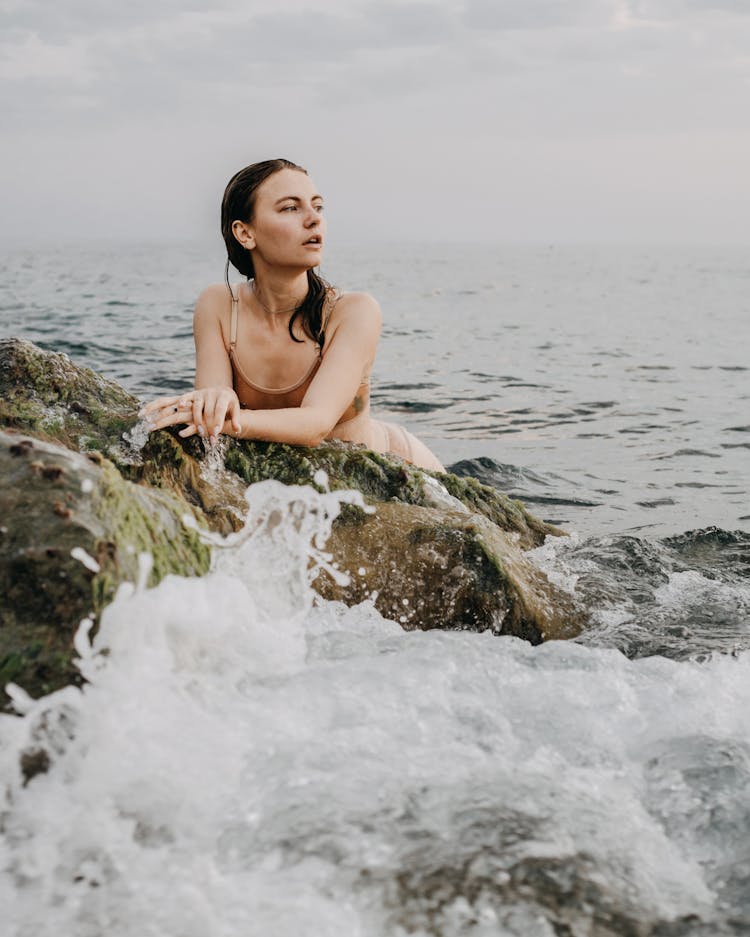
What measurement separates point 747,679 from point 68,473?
2670 millimetres

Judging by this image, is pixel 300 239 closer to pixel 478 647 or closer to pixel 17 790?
pixel 478 647

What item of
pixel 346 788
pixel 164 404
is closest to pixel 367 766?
pixel 346 788

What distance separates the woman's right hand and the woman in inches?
27.8

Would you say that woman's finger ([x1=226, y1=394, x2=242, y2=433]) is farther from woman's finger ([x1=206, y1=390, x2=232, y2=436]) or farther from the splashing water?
the splashing water

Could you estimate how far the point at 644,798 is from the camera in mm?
3031

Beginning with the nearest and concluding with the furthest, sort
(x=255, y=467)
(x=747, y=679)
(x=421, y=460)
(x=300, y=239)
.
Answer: (x=747, y=679), (x=255, y=467), (x=300, y=239), (x=421, y=460)

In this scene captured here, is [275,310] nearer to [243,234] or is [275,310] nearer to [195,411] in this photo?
[243,234]

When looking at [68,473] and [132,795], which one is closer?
[132,795]

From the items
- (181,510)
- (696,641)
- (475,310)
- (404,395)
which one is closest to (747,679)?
(696,641)

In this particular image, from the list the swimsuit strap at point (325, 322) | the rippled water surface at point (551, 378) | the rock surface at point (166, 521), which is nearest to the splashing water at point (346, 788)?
the rock surface at point (166, 521)

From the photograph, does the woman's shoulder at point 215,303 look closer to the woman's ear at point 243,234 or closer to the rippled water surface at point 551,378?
the woman's ear at point 243,234

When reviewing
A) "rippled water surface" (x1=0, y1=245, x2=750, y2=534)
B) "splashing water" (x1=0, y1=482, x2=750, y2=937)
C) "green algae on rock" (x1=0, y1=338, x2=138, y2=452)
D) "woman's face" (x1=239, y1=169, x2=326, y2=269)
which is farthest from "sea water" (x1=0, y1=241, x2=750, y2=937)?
"rippled water surface" (x1=0, y1=245, x2=750, y2=534)

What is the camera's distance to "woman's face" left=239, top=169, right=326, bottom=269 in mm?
5316

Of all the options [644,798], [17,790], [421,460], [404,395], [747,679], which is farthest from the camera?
[404,395]
